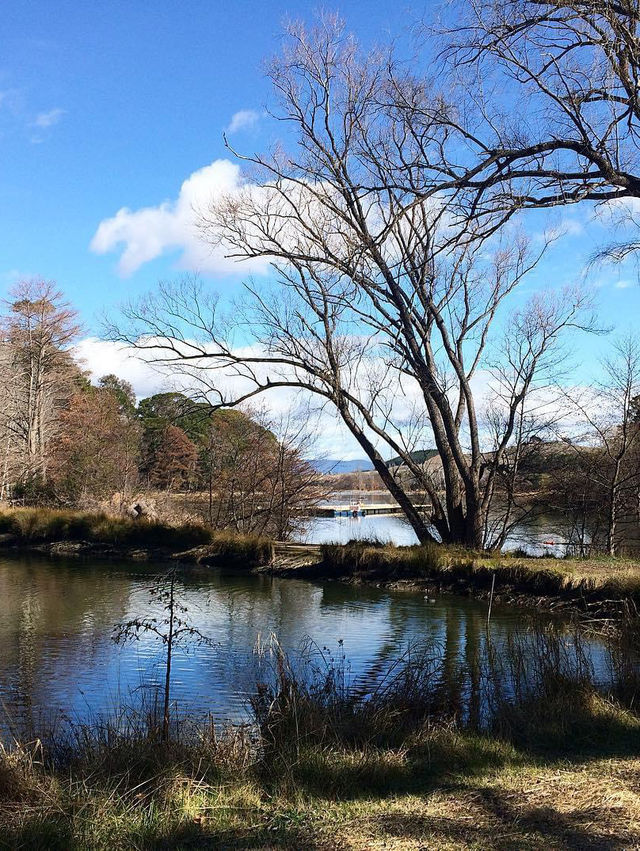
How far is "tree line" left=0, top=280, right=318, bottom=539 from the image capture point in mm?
21312

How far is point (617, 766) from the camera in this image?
4.39 metres

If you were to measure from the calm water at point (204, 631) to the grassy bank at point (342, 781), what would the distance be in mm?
1646

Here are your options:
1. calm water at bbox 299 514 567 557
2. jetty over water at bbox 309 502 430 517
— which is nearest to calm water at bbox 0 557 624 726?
calm water at bbox 299 514 567 557

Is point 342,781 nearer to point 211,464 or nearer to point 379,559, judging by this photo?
point 379,559

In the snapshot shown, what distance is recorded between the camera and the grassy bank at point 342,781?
3420 millimetres

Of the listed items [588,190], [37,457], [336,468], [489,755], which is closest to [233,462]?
[336,468]

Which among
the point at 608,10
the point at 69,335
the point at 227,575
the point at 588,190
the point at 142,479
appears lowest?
the point at 227,575

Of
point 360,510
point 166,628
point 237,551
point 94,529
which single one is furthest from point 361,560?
point 360,510

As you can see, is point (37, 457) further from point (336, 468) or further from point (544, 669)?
point (544, 669)

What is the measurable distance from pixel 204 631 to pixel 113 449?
17797 mm

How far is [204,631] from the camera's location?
1034 cm

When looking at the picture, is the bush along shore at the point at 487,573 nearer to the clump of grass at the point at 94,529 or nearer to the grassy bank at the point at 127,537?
the grassy bank at the point at 127,537

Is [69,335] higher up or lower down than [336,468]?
higher up

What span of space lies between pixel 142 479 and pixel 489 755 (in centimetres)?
2889
